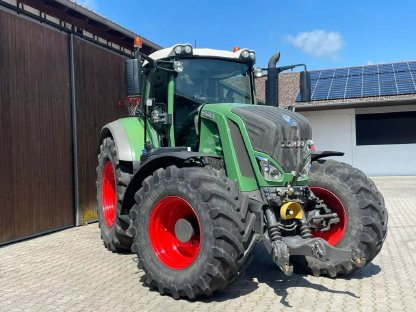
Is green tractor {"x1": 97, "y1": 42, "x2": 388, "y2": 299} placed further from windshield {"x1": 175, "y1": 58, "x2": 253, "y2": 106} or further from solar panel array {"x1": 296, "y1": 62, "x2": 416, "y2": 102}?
solar panel array {"x1": 296, "y1": 62, "x2": 416, "y2": 102}

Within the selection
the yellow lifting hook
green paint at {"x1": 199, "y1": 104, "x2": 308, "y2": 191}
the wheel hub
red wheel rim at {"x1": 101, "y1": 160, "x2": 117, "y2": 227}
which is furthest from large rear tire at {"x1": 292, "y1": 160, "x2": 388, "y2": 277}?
red wheel rim at {"x1": 101, "y1": 160, "x2": 117, "y2": 227}

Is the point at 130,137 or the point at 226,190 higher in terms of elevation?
the point at 130,137

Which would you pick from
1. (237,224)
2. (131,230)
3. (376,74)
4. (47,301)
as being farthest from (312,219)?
(376,74)

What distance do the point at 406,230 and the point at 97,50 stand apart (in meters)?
6.48

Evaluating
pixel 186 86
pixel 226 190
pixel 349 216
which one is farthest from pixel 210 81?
pixel 349 216

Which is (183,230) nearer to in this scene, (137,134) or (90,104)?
(137,134)

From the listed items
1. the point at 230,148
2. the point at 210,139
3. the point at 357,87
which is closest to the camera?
the point at 230,148

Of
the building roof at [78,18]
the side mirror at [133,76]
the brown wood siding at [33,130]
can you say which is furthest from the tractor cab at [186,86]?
the building roof at [78,18]

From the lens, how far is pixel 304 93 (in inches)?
226

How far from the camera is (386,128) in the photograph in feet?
59.0

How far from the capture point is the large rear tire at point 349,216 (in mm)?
4637

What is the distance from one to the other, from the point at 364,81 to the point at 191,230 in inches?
637

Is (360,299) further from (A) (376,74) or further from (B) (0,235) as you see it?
(A) (376,74)

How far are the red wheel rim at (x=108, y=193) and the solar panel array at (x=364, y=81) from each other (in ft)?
37.1
